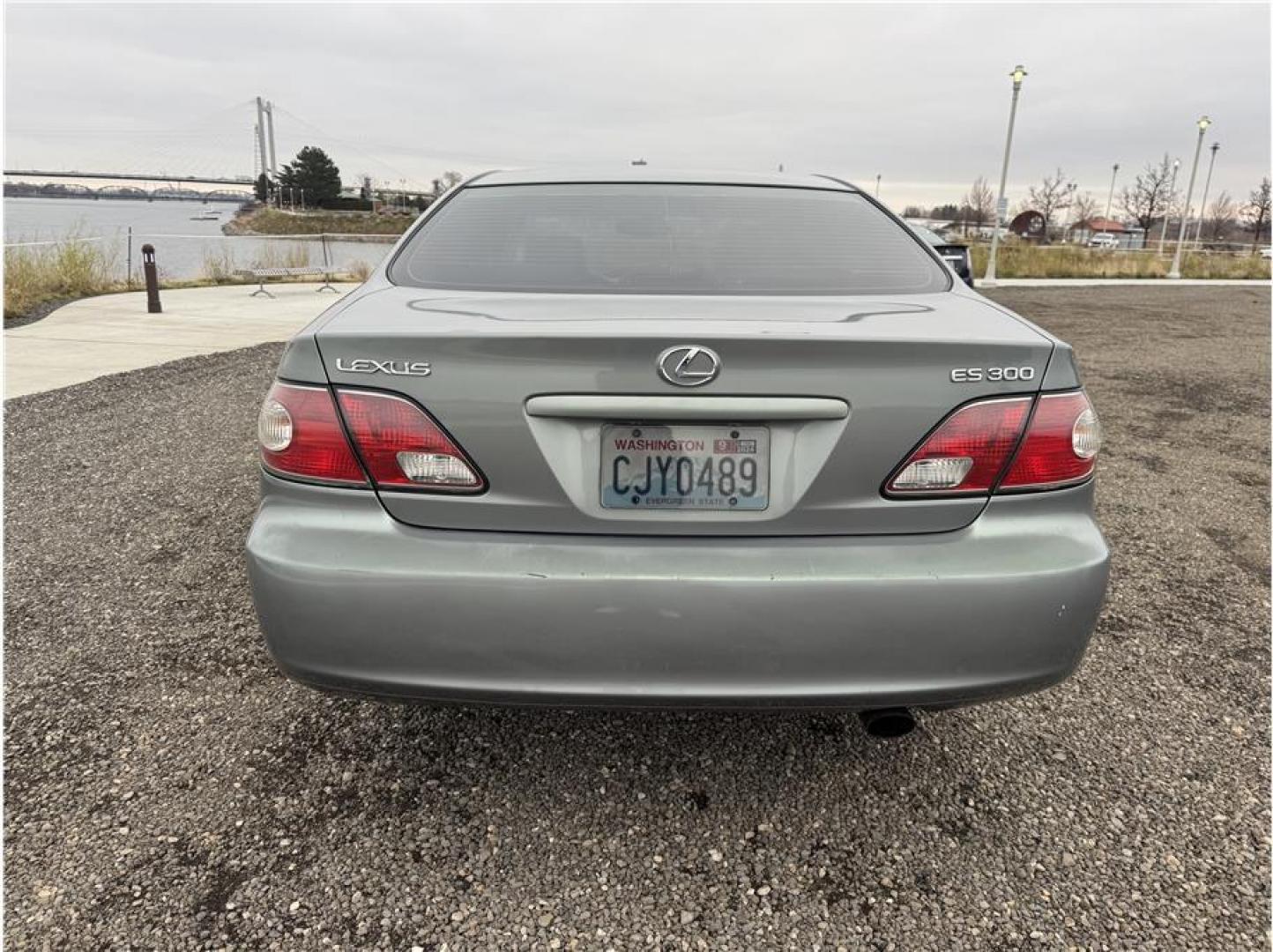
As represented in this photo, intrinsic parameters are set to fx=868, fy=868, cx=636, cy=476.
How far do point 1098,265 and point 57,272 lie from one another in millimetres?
30569

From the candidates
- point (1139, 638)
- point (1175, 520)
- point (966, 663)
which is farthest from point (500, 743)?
point (1175, 520)

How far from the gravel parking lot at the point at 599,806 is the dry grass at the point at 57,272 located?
11334 mm

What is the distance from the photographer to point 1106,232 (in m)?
91.2

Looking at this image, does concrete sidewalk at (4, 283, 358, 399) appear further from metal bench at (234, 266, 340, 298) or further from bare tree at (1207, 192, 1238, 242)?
bare tree at (1207, 192, 1238, 242)

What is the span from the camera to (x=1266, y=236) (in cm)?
8294

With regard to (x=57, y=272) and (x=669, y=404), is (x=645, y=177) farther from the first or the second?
(x=57, y=272)

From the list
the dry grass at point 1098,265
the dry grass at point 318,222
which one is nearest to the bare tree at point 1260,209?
the dry grass at point 1098,265

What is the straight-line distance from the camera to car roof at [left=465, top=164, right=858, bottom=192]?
283cm

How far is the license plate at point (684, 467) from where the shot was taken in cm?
172

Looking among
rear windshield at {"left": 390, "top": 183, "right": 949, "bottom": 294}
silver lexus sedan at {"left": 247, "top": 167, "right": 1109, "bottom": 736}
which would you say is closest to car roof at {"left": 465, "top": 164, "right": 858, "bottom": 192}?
rear windshield at {"left": 390, "top": 183, "right": 949, "bottom": 294}

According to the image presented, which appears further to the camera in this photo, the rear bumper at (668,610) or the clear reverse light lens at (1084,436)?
the clear reverse light lens at (1084,436)

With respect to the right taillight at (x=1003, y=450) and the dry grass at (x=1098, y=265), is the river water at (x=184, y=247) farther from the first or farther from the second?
the dry grass at (x=1098, y=265)

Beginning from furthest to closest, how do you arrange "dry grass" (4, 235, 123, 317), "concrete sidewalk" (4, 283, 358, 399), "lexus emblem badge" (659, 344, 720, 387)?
"dry grass" (4, 235, 123, 317)
"concrete sidewalk" (4, 283, 358, 399)
"lexus emblem badge" (659, 344, 720, 387)

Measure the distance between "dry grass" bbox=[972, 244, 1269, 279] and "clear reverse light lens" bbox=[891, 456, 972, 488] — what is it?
28.4m
